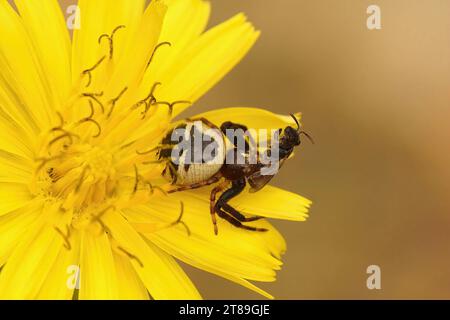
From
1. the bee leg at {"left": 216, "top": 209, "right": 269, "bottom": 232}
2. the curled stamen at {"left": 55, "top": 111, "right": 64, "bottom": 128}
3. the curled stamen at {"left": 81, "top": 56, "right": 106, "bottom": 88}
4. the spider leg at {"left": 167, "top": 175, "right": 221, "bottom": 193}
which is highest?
the curled stamen at {"left": 81, "top": 56, "right": 106, "bottom": 88}

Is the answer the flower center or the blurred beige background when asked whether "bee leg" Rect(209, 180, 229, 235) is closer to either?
the flower center

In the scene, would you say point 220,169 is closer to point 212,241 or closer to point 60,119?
point 212,241

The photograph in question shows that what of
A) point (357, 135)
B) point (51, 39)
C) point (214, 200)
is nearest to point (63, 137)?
point (51, 39)

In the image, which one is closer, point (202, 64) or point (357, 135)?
point (202, 64)

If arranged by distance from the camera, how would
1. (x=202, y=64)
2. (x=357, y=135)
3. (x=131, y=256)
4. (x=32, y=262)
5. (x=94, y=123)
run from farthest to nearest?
(x=357, y=135) < (x=202, y=64) < (x=94, y=123) < (x=131, y=256) < (x=32, y=262)

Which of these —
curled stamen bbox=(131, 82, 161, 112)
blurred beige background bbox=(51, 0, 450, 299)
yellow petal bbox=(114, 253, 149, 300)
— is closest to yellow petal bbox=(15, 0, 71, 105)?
curled stamen bbox=(131, 82, 161, 112)

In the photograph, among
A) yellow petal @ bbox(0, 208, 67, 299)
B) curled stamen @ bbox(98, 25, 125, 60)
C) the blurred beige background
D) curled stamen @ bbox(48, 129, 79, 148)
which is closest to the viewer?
yellow petal @ bbox(0, 208, 67, 299)

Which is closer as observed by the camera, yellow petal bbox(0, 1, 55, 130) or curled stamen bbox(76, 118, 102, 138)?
yellow petal bbox(0, 1, 55, 130)

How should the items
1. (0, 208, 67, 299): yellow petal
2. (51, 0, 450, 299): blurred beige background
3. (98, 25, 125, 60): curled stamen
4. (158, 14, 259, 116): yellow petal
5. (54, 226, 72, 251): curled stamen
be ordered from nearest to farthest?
(0, 208, 67, 299): yellow petal < (54, 226, 72, 251): curled stamen < (98, 25, 125, 60): curled stamen < (158, 14, 259, 116): yellow petal < (51, 0, 450, 299): blurred beige background
